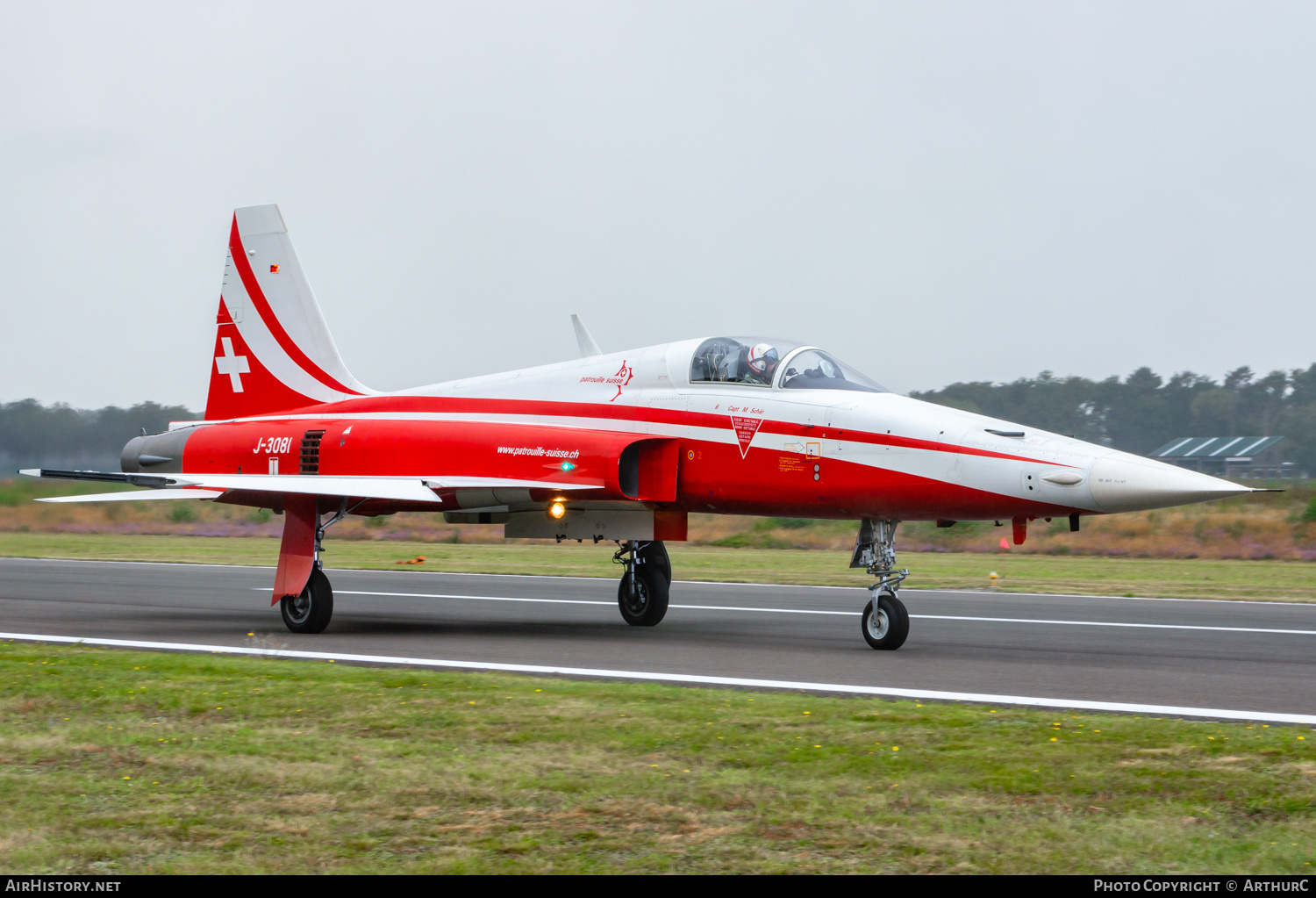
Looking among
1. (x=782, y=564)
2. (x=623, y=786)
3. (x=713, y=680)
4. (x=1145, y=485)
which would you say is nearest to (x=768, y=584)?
(x=782, y=564)

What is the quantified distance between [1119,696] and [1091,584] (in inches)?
519

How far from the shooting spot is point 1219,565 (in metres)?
26.6

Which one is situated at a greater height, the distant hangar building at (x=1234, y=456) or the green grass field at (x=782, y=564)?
the distant hangar building at (x=1234, y=456)

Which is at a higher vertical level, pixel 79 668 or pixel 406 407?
pixel 406 407

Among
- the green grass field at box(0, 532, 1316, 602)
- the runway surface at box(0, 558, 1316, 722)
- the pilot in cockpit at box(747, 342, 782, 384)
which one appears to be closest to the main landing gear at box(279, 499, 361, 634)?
the runway surface at box(0, 558, 1316, 722)

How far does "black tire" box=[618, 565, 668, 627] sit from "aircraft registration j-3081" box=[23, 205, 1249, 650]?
0.02 m

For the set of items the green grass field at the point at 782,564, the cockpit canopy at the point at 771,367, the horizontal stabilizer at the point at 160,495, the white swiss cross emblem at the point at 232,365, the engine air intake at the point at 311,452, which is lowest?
the green grass field at the point at 782,564

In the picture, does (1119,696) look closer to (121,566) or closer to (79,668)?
(79,668)

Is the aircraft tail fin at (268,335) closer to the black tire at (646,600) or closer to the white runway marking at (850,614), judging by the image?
the white runway marking at (850,614)

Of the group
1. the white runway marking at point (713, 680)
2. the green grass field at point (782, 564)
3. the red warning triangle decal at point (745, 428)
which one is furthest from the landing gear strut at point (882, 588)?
the green grass field at point (782, 564)

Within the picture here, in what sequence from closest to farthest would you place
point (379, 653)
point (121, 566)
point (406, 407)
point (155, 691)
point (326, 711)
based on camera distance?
point (326, 711)
point (155, 691)
point (379, 653)
point (406, 407)
point (121, 566)

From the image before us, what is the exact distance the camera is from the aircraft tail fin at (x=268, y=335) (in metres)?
16.2

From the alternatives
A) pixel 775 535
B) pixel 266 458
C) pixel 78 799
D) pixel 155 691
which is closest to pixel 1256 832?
pixel 78 799

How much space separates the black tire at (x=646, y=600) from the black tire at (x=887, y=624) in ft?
10.6
